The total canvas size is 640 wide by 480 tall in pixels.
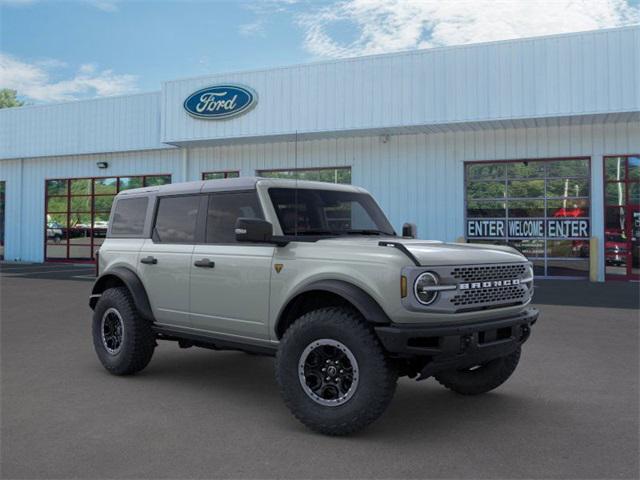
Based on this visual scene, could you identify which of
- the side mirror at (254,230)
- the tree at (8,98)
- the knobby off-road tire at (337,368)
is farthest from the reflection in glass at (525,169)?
the tree at (8,98)

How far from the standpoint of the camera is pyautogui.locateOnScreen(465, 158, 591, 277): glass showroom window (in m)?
17.7

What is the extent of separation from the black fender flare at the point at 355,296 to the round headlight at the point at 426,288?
28 cm

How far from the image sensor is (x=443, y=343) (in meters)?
4.14

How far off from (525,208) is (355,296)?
50.3 ft

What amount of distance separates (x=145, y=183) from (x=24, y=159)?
6.95 metres

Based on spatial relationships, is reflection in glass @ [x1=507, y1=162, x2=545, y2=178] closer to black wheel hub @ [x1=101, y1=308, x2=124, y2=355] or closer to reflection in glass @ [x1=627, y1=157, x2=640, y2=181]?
reflection in glass @ [x1=627, y1=157, x2=640, y2=181]

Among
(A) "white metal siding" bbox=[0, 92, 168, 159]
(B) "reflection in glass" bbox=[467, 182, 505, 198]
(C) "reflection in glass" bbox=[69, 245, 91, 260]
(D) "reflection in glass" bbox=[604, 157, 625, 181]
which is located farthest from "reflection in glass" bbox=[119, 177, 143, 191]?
(D) "reflection in glass" bbox=[604, 157, 625, 181]

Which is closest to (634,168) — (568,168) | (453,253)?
(568,168)

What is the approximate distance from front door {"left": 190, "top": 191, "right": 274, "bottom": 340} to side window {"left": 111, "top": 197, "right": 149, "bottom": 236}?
1.09 m

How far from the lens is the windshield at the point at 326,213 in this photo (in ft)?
17.4

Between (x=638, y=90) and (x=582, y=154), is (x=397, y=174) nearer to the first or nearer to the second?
(x=582, y=154)

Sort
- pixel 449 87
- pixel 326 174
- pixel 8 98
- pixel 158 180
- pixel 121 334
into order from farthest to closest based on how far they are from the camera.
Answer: pixel 8 98 → pixel 158 180 → pixel 326 174 → pixel 449 87 → pixel 121 334

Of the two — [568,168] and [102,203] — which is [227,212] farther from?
[102,203]

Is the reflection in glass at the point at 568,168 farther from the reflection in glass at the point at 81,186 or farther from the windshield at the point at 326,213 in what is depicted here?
the reflection in glass at the point at 81,186
